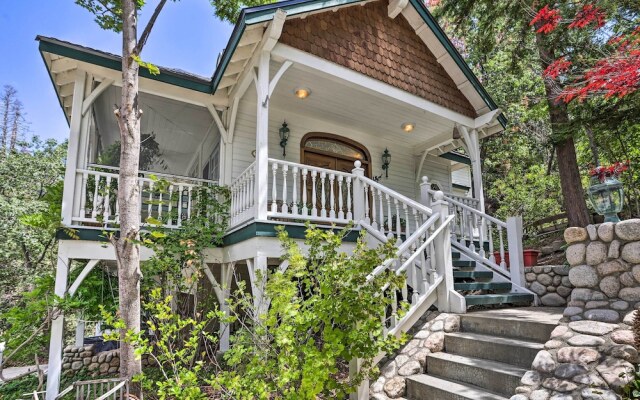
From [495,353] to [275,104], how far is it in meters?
5.27

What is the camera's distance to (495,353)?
351 centimetres

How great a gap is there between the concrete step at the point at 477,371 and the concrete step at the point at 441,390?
0.07 metres

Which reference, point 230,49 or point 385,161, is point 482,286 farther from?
point 230,49

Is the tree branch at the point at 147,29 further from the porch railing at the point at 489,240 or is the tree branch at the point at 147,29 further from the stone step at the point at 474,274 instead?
the stone step at the point at 474,274

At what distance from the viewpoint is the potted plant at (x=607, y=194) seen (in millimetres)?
3494

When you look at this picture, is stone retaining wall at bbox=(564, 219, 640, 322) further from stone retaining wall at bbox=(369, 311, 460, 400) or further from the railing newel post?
the railing newel post

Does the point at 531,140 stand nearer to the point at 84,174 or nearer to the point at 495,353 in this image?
the point at 495,353

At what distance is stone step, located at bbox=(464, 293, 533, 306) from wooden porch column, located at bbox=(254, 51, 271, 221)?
2701mm

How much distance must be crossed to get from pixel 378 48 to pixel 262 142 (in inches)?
111

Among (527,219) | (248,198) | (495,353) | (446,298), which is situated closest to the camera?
(495,353)

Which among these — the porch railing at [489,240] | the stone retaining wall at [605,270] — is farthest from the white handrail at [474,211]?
the stone retaining wall at [605,270]

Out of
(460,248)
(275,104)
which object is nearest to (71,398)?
(275,104)

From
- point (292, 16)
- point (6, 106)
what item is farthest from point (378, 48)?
point (6, 106)

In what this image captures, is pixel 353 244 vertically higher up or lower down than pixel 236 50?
lower down
